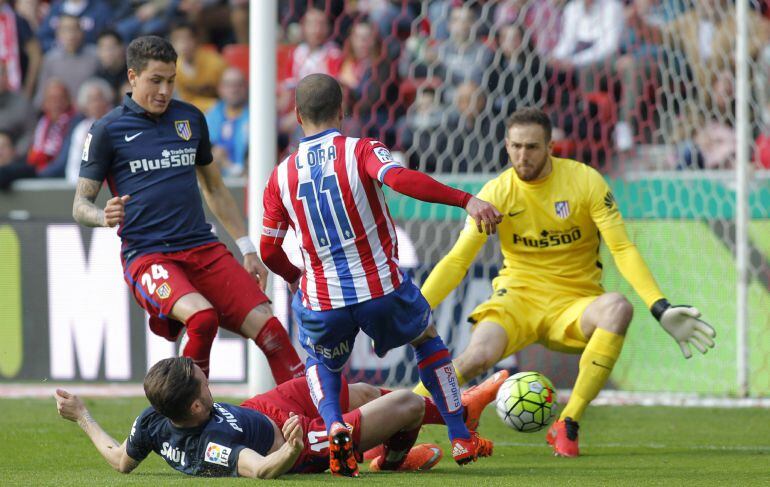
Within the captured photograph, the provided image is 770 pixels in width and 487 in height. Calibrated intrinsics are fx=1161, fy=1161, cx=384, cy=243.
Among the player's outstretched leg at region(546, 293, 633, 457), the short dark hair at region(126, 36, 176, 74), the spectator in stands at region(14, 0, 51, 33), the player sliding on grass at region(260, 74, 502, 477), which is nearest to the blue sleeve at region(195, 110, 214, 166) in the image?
the short dark hair at region(126, 36, 176, 74)

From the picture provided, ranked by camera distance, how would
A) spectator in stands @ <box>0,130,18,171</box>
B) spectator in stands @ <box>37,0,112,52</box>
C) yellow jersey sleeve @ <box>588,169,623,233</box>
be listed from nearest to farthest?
yellow jersey sleeve @ <box>588,169,623,233</box>, spectator in stands @ <box>0,130,18,171</box>, spectator in stands @ <box>37,0,112,52</box>

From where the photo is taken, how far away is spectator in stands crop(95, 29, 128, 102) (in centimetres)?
1171

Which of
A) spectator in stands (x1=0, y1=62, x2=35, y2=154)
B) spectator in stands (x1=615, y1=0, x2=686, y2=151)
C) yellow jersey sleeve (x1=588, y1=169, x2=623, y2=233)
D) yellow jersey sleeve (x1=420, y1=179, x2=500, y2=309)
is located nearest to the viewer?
yellow jersey sleeve (x1=420, y1=179, x2=500, y2=309)

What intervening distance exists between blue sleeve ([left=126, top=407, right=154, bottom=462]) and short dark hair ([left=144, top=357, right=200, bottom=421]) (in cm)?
18

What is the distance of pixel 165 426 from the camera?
4637 mm

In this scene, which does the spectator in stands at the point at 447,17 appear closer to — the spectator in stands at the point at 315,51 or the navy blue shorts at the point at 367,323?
the spectator in stands at the point at 315,51

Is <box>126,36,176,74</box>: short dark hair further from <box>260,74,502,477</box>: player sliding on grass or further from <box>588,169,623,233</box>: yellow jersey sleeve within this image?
<box>588,169,623,233</box>: yellow jersey sleeve

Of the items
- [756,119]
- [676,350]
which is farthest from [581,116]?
[676,350]

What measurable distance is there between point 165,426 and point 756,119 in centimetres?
596

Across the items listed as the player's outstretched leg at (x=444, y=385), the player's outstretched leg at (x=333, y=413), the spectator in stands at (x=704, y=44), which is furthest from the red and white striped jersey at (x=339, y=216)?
the spectator in stands at (x=704, y=44)

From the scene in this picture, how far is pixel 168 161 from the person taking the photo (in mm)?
6020

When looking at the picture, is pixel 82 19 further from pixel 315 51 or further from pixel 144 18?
pixel 315 51

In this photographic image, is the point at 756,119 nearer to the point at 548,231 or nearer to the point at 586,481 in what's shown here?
the point at 548,231

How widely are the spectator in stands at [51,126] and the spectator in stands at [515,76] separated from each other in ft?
14.5
